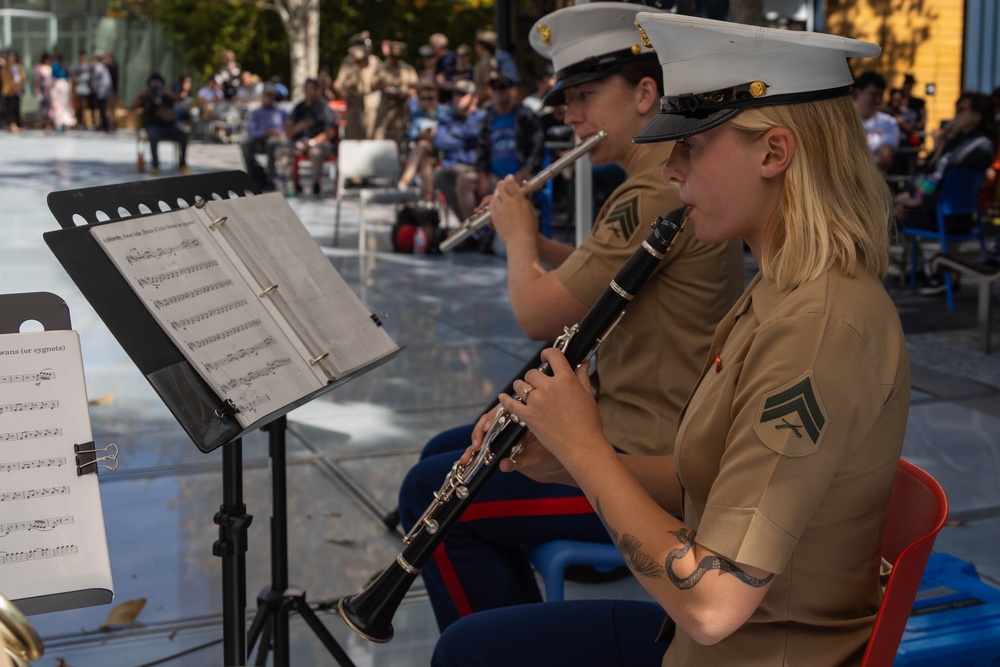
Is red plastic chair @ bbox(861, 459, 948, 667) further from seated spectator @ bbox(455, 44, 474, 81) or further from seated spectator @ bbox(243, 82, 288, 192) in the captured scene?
seated spectator @ bbox(243, 82, 288, 192)

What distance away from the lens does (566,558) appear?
7.84ft

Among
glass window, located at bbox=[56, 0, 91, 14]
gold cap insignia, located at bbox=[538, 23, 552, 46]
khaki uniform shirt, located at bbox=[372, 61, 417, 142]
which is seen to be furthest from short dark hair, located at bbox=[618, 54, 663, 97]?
glass window, located at bbox=[56, 0, 91, 14]

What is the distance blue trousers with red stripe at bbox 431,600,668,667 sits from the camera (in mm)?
1807

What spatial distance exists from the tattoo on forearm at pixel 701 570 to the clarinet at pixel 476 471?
55cm

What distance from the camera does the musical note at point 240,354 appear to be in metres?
1.94

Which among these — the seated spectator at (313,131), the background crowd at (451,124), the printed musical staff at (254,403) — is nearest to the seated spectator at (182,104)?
the background crowd at (451,124)

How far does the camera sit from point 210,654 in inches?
115

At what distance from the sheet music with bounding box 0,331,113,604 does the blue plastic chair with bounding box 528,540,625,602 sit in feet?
3.66

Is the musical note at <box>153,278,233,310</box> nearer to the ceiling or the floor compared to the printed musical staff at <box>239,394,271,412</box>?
nearer to the ceiling

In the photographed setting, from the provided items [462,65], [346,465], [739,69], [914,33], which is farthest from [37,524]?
[914,33]

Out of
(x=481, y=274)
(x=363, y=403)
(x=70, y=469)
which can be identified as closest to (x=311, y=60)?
(x=481, y=274)

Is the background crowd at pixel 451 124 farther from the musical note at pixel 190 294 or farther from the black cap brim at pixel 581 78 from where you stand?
the musical note at pixel 190 294

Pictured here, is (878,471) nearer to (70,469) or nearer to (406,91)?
(70,469)

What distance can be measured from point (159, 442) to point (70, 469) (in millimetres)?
3224
